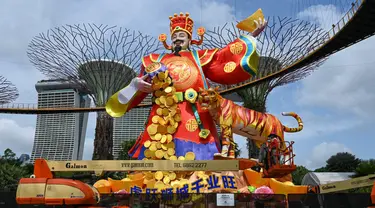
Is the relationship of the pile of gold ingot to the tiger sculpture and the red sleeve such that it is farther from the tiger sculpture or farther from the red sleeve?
the red sleeve

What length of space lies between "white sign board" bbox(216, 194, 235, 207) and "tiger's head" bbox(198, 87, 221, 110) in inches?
147

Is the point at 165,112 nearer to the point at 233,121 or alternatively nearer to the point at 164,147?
the point at 164,147

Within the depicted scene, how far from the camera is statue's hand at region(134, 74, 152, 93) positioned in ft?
45.9

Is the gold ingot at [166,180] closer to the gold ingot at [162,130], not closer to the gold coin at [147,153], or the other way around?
the gold coin at [147,153]

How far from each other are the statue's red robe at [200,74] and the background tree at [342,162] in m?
25.4

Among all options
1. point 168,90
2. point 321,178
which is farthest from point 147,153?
point 321,178

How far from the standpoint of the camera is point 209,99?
1339 cm

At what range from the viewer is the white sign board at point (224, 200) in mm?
10375

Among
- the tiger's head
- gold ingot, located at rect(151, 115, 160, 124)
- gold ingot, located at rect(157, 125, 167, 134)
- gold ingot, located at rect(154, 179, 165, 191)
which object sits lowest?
gold ingot, located at rect(154, 179, 165, 191)

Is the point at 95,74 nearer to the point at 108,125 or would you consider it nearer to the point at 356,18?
the point at 108,125

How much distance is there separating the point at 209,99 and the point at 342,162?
90.2ft

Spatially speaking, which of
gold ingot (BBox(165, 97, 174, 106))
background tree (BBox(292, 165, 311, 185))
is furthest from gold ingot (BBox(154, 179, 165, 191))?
background tree (BBox(292, 165, 311, 185))

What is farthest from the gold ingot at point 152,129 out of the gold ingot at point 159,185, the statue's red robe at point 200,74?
the gold ingot at point 159,185

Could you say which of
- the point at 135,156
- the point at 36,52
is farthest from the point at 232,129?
the point at 36,52
